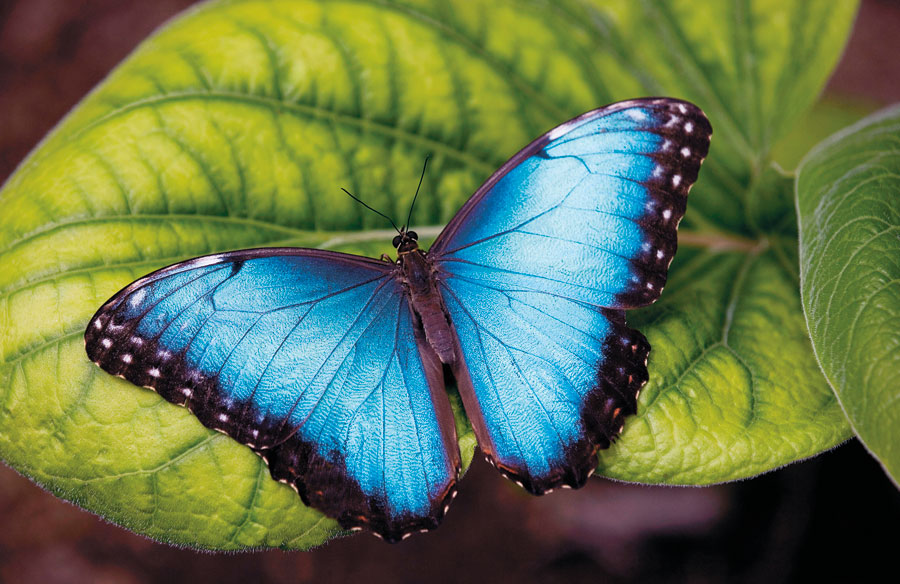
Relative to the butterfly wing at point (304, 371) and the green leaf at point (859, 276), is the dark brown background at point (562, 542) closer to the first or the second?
the green leaf at point (859, 276)

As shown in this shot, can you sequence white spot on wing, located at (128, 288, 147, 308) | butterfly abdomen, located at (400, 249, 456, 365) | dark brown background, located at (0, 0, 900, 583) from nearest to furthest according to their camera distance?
1. white spot on wing, located at (128, 288, 147, 308)
2. butterfly abdomen, located at (400, 249, 456, 365)
3. dark brown background, located at (0, 0, 900, 583)

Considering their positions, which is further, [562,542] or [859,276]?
[562,542]

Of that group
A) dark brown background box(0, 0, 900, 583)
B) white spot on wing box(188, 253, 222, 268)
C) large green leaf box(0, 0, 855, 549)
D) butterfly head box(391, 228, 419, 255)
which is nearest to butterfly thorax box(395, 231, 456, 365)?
butterfly head box(391, 228, 419, 255)

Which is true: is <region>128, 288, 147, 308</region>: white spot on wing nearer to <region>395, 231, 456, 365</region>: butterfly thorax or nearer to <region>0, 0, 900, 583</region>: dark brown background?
<region>395, 231, 456, 365</region>: butterfly thorax

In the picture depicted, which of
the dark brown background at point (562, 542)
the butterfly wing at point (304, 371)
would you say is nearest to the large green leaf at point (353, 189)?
the butterfly wing at point (304, 371)

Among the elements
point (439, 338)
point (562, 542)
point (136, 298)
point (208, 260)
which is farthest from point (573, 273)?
point (562, 542)

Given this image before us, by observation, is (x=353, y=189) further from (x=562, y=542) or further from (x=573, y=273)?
(x=562, y=542)
